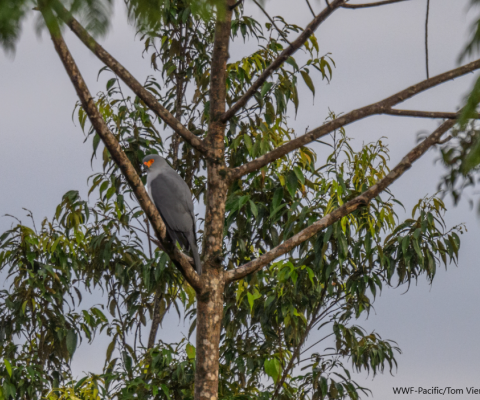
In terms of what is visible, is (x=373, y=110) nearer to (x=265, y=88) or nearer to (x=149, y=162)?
(x=265, y=88)

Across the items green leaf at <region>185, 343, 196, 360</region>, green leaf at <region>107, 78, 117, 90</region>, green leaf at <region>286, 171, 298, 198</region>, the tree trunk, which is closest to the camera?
the tree trunk

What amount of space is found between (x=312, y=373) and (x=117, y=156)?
2266 millimetres

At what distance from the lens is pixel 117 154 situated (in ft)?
7.50

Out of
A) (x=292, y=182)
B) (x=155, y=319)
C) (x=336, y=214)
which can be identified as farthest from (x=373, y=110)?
(x=155, y=319)

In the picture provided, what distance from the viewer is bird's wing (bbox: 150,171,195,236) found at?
128 inches

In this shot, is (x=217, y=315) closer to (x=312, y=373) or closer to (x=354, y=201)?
(x=354, y=201)

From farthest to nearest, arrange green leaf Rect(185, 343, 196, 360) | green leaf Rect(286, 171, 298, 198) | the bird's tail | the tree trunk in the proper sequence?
green leaf Rect(185, 343, 196, 360) → green leaf Rect(286, 171, 298, 198) → the bird's tail → the tree trunk

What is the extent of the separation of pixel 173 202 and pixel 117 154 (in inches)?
44.3

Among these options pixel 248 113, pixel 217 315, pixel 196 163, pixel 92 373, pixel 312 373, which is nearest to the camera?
pixel 217 315

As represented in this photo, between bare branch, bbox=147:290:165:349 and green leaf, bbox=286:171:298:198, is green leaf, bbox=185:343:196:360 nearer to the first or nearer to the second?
bare branch, bbox=147:290:165:349

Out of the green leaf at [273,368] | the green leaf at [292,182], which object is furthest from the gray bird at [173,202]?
the green leaf at [273,368]

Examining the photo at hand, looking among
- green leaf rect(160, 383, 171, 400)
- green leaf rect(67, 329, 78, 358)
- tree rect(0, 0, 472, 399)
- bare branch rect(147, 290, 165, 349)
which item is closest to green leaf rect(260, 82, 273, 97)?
tree rect(0, 0, 472, 399)

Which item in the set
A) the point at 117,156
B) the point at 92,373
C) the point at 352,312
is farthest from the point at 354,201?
the point at 92,373

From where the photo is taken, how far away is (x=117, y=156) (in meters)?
2.29
